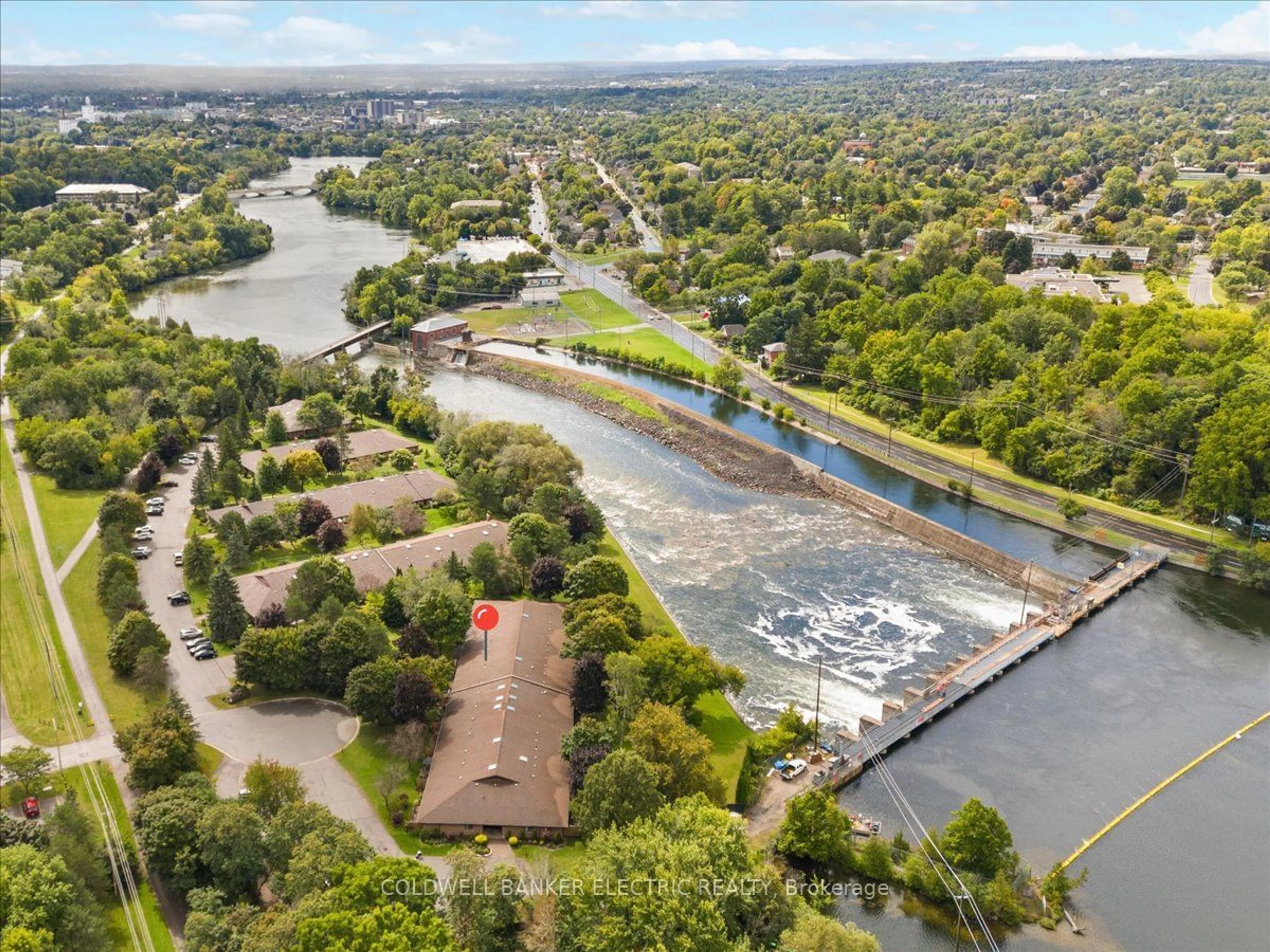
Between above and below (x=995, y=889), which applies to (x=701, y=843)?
above

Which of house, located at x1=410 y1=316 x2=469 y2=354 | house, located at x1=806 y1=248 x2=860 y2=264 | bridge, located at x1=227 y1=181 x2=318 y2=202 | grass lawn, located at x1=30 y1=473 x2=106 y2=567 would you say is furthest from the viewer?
bridge, located at x1=227 y1=181 x2=318 y2=202

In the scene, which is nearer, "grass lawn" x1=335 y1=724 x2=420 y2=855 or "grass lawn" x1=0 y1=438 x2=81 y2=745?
"grass lawn" x1=335 y1=724 x2=420 y2=855

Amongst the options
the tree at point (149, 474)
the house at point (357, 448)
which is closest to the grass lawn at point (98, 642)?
the tree at point (149, 474)

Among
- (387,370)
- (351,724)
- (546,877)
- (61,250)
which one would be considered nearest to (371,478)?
(387,370)

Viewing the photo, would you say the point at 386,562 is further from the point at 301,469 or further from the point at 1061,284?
the point at 1061,284

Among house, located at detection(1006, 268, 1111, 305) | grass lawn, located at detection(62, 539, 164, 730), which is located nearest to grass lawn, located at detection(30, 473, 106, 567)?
grass lawn, located at detection(62, 539, 164, 730)

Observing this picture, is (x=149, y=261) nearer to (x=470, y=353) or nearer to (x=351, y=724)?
(x=470, y=353)

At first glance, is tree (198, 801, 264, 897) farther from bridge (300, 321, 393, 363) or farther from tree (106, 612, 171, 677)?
bridge (300, 321, 393, 363)
